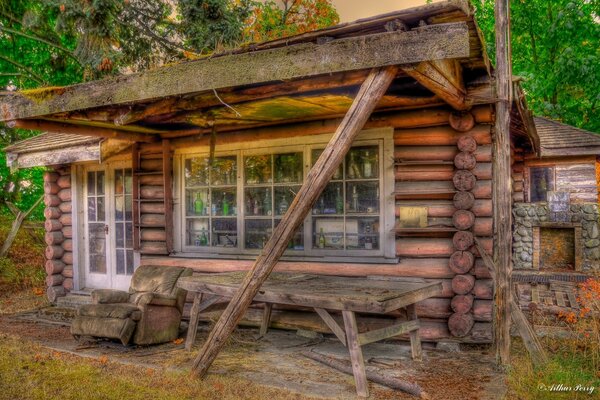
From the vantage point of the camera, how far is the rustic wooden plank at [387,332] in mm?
4418

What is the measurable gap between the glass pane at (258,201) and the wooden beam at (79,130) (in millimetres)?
1820

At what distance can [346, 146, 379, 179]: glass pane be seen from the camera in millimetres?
6047

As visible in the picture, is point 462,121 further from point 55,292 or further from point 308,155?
point 55,292

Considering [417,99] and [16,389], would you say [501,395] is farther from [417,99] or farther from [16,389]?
[16,389]

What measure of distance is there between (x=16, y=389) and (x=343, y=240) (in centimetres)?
367

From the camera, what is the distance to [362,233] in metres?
6.08

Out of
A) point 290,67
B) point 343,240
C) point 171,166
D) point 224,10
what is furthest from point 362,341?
point 224,10

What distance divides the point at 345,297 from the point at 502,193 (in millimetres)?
1819

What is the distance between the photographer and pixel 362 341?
4359mm

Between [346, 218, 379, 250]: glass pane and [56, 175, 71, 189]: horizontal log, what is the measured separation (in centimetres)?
546

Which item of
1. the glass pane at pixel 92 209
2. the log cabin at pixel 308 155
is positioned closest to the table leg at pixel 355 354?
the log cabin at pixel 308 155

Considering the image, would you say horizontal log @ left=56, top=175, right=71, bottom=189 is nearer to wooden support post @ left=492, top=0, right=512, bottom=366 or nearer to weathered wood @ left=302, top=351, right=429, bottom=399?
weathered wood @ left=302, top=351, right=429, bottom=399

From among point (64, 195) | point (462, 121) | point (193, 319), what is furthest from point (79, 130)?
point (462, 121)
